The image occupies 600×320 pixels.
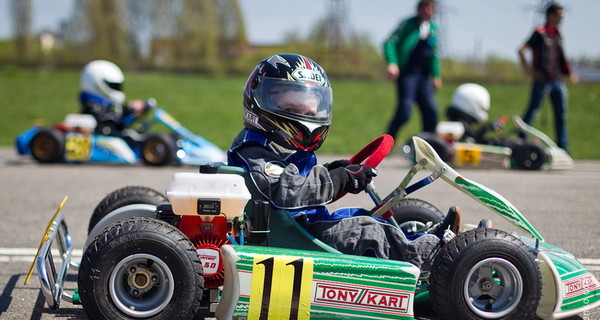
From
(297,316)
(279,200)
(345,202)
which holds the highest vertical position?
(279,200)

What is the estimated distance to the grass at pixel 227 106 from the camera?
13984mm

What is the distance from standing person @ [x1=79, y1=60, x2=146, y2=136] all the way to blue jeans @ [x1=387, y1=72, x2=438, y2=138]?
3289 millimetres

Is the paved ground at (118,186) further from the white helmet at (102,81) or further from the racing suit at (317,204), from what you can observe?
the white helmet at (102,81)

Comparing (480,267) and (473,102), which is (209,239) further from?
(473,102)

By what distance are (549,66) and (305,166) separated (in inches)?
269

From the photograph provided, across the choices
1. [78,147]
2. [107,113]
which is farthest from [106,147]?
[107,113]

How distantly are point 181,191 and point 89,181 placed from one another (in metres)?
4.63

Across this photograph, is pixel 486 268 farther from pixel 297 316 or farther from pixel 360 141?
pixel 360 141

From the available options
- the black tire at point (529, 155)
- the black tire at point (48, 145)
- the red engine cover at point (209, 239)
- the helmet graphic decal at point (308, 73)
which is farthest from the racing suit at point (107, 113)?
the red engine cover at point (209, 239)

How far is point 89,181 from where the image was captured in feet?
23.8

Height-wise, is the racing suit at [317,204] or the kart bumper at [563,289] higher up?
the racing suit at [317,204]

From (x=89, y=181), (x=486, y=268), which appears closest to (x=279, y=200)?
(x=486, y=268)

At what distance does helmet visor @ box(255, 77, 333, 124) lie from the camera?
3.26 m

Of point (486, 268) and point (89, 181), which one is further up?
point (486, 268)
